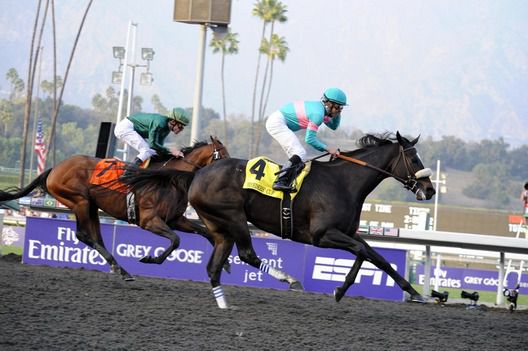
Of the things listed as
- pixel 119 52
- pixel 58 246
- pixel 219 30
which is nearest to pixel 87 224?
pixel 58 246

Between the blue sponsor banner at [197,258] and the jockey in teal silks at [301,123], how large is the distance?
2.71 metres

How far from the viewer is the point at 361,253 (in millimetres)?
7043

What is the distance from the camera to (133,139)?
9.29 metres

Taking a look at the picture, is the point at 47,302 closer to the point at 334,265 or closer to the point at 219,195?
the point at 219,195

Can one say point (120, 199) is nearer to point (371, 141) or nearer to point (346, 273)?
point (346, 273)

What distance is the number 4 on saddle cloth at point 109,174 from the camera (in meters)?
9.05

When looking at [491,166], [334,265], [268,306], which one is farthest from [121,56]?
[491,166]

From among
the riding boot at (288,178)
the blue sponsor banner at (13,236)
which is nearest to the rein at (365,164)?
the riding boot at (288,178)

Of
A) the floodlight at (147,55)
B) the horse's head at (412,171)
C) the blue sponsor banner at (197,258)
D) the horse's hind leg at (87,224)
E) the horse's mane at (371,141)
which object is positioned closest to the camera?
the horse's head at (412,171)

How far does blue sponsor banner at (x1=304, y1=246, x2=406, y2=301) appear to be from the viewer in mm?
9758

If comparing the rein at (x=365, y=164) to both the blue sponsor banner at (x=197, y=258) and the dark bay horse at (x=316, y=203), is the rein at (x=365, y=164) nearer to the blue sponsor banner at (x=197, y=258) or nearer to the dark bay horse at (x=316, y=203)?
the dark bay horse at (x=316, y=203)

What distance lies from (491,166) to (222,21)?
7907 cm

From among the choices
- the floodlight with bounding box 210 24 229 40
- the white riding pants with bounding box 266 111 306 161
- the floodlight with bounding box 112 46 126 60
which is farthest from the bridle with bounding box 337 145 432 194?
the floodlight with bounding box 112 46 126 60

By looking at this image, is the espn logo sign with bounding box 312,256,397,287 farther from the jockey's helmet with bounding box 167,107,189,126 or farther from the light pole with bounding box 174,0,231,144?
the light pole with bounding box 174,0,231,144
